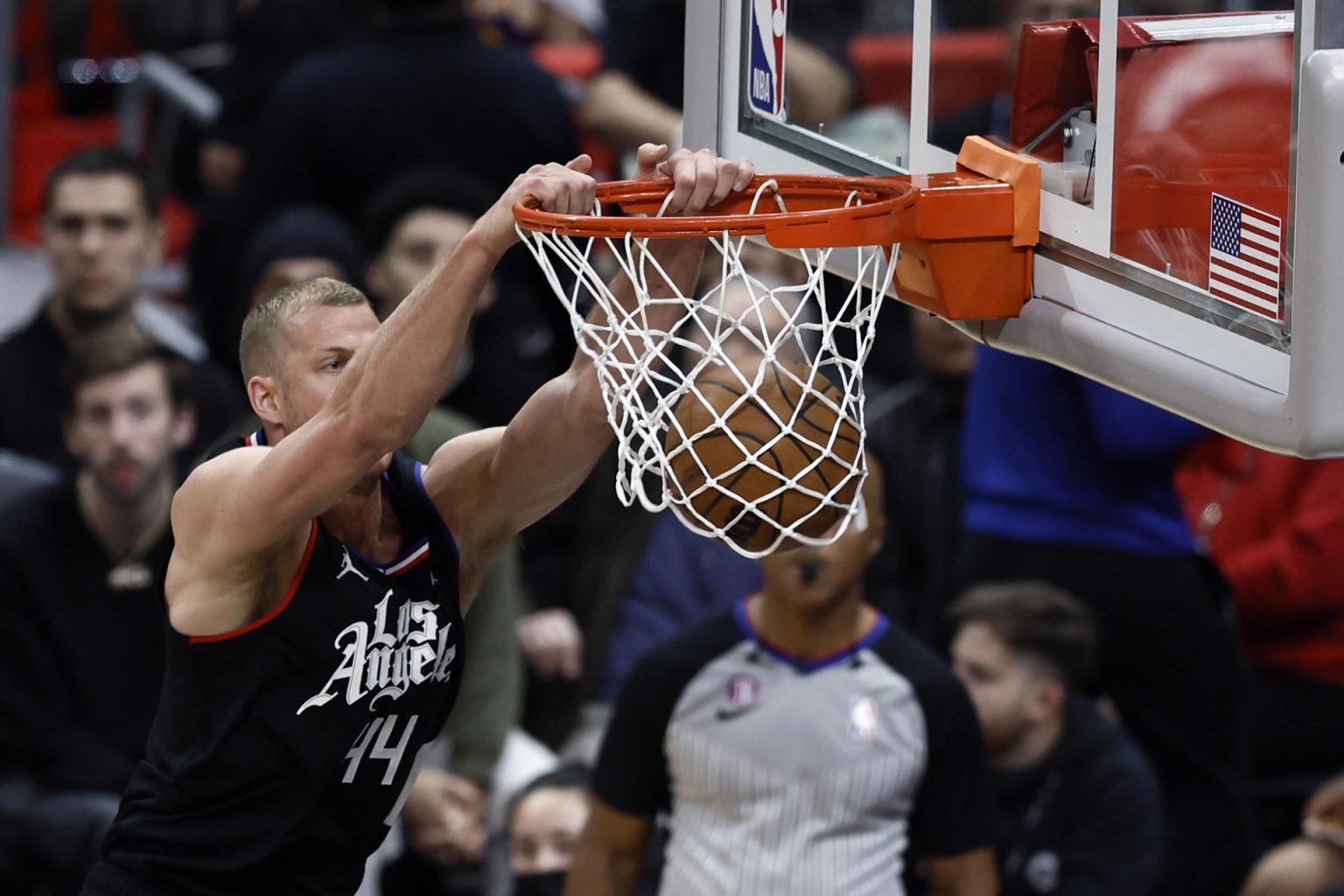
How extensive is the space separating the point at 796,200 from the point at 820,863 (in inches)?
60.5

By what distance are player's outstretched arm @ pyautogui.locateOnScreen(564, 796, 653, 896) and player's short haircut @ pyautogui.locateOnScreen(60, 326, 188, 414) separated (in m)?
2.06

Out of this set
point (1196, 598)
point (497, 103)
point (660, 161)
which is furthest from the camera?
point (497, 103)

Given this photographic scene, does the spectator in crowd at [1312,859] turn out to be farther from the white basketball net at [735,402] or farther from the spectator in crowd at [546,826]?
the white basketball net at [735,402]

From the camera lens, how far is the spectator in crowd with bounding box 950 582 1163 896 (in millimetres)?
5051

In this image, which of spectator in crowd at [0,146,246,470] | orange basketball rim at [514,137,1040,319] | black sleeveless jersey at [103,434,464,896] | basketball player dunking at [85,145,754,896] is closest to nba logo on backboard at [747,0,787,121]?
orange basketball rim at [514,137,1040,319]

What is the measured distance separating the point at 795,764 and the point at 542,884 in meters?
1.01

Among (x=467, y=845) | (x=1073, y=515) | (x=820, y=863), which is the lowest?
(x=467, y=845)

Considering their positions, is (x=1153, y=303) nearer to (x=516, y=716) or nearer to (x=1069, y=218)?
(x=1069, y=218)

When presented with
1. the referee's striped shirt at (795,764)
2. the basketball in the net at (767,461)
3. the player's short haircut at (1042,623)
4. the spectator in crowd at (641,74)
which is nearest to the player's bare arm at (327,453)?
the basketball in the net at (767,461)

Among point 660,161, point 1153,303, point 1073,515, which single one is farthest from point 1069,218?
point 1073,515

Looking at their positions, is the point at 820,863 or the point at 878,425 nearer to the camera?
the point at 820,863

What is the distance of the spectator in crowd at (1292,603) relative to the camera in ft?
19.4

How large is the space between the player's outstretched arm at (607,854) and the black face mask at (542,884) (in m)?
0.56

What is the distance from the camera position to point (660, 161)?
363 centimetres
